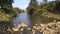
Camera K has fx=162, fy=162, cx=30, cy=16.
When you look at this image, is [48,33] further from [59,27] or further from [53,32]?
[59,27]

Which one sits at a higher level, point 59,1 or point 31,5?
point 59,1

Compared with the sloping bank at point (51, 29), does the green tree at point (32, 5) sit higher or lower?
lower

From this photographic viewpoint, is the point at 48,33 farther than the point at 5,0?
No

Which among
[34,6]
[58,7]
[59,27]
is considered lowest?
[34,6]

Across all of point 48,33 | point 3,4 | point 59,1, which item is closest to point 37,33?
point 48,33

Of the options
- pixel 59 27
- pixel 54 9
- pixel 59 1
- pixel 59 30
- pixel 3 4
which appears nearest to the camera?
pixel 59 30

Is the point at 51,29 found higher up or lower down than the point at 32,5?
higher up

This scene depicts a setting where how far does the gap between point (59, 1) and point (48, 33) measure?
37.1m

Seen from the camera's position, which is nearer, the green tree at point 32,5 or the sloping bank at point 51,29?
the sloping bank at point 51,29

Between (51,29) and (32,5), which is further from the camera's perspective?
(32,5)

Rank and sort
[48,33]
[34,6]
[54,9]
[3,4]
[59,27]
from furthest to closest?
[34,6] → [54,9] → [3,4] → [59,27] → [48,33]

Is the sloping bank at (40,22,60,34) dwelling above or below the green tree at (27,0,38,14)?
above

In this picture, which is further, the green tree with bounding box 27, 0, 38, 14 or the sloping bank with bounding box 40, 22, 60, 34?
the green tree with bounding box 27, 0, 38, 14

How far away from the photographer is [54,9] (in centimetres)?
5938
